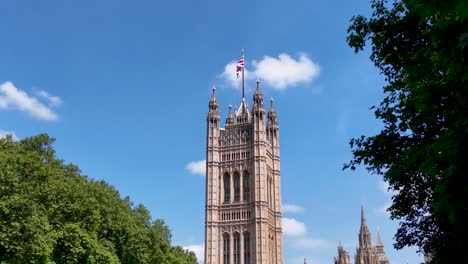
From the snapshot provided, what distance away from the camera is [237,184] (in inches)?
3858

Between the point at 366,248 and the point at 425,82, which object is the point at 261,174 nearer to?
the point at 366,248

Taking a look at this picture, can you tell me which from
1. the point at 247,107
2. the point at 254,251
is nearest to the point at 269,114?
the point at 247,107

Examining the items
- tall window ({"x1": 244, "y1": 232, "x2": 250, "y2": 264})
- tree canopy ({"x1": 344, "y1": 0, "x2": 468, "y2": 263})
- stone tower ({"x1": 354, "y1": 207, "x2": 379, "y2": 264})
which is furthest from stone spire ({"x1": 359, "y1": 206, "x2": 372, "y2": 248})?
tree canopy ({"x1": 344, "y1": 0, "x2": 468, "y2": 263})

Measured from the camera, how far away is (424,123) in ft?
60.1

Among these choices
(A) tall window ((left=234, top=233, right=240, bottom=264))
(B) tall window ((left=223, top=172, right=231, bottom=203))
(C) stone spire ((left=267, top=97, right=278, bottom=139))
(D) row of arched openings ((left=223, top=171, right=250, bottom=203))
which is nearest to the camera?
(A) tall window ((left=234, top=233, right=240, bottom=264))

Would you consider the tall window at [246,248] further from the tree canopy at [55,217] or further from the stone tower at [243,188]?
the tree canopy at [55,217]

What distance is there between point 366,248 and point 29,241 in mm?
104944

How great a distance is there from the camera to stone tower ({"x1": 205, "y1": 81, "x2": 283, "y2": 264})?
92812mm

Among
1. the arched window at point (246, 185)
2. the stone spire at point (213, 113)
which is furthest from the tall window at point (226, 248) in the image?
the stone spire at point (213, 113)

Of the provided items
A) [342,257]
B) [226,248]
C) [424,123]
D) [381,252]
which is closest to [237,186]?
[226,248]

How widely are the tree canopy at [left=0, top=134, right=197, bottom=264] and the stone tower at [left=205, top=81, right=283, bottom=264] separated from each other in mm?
45028

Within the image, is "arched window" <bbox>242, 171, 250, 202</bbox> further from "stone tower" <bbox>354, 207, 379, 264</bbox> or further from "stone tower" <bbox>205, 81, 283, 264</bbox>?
"stone tower" <bbox>354, 207, 379, 264</bbox>

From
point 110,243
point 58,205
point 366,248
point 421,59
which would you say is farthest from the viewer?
point 366,248

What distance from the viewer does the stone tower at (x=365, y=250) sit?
121 metres
